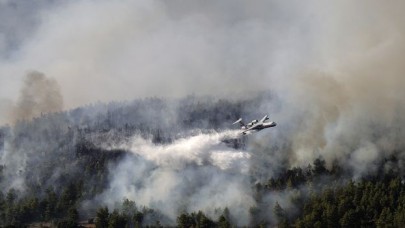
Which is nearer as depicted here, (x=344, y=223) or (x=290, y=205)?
(x=344, y=223)

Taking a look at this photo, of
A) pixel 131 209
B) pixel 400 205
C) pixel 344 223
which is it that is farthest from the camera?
pixel 131 209

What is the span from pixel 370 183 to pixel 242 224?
4592cm

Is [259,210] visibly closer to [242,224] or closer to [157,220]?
[242,224]

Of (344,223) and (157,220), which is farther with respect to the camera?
(157,220)

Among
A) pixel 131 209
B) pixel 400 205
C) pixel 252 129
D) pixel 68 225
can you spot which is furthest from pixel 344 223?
pixel 68 225

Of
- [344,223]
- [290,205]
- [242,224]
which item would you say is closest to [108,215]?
[242,224]

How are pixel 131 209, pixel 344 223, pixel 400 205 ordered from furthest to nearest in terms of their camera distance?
pixel 131 209
pixel 400 205
pixel 344 223

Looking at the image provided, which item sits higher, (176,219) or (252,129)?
(252,129)

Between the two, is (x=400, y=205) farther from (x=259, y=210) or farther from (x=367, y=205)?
(x=259, y=210)

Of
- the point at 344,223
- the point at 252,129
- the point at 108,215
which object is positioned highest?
the point at 252,129

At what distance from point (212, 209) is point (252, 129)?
28895 mm

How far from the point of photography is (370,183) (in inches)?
7815

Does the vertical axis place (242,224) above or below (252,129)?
below

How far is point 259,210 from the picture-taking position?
191 meters
